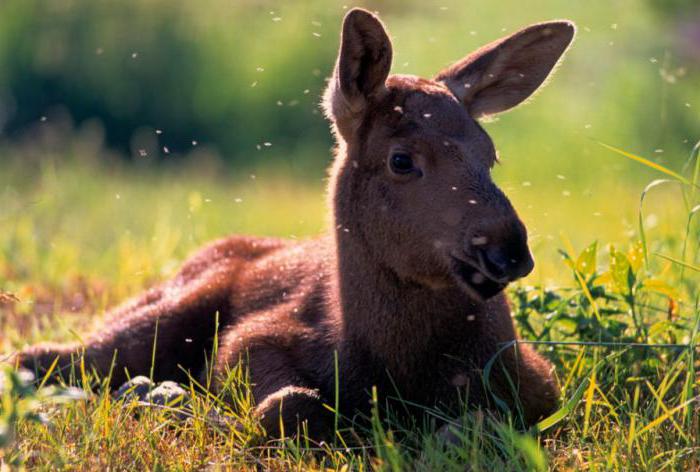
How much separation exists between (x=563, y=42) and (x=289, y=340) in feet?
5.67

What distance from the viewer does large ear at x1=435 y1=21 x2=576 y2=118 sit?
4.90m

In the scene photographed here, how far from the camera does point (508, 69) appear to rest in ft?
16.4

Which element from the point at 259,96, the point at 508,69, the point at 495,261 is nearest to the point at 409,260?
the point at 495,261

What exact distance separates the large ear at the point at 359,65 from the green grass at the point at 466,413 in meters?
0.72

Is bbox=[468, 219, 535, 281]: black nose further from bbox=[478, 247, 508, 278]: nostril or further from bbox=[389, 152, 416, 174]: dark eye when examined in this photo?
bbox=[389, 152, 416, 174]: dark eye

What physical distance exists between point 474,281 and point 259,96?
8.96m

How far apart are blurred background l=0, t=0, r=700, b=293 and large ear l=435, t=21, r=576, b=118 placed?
5.17 m

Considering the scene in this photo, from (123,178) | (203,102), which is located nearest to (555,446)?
(123,178)

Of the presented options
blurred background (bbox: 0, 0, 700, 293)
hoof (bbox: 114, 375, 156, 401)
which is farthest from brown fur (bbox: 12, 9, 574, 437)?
blurred background (bbox: 0, 0, 700, 293)

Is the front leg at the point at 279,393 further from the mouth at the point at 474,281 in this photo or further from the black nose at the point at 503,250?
the black nose at the point at 503,250

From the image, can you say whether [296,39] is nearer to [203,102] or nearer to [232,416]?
[203,102]

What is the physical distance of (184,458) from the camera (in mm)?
3850

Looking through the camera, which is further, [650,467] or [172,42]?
[172,42]

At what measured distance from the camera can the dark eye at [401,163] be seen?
4.30m
